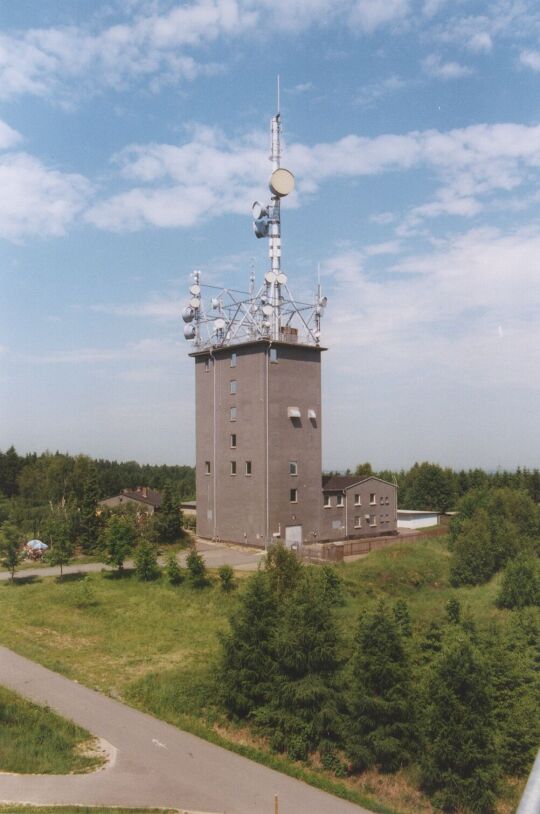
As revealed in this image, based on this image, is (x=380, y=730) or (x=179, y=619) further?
(x=179, y=619)

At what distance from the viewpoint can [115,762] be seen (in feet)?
48.1

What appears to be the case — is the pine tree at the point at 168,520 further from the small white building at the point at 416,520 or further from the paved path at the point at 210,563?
the small white building at the point at 416,520

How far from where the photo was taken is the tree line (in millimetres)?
14766

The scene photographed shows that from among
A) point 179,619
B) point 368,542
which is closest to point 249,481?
point 368,542

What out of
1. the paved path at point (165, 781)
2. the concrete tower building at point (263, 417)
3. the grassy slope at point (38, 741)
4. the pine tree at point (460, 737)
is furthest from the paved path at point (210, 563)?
the pine tree at point (460, 737)

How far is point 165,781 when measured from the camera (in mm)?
13883

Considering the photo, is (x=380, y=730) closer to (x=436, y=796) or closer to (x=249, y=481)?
(x=436, y=796)

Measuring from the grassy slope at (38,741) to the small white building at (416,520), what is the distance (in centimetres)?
4605

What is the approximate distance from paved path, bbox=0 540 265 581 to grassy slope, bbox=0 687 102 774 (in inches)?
697

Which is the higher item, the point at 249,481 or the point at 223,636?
the point at 249,481

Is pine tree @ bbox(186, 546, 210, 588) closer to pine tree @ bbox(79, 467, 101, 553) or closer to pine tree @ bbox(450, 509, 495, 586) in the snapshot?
pine tree @ bbox(79, 467, 101, 553)

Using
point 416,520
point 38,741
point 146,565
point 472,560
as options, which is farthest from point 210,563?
point 416,520

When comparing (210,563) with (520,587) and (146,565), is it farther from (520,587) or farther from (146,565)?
(520,587)

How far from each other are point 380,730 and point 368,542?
26.3m
